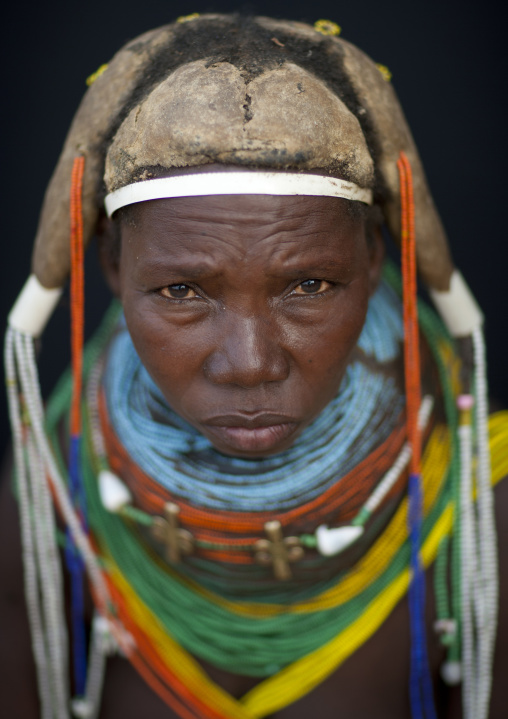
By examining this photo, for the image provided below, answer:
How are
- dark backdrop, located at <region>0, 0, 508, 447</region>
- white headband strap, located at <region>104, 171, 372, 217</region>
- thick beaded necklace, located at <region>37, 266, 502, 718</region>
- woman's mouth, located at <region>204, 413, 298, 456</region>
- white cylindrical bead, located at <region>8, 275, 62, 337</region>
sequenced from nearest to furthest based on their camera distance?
white headband strap, located at <region>104, 171, 372, 217</region> → woman's mouth, located at <region>204, 413, 298, 456</region> → white cylindrical bead, located at <region>8, 275, 62, 337</region> → thick beaded necklace, located at <region>37, 266, 502, 718</region> → dark backdrop, located at <region>0, 0, 508, 447</region>

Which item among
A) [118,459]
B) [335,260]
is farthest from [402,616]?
[335,260]

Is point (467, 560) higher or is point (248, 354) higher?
point (248, 354)

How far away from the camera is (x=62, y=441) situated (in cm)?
198

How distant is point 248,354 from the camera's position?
134 cm

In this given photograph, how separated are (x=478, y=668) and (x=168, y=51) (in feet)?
4.99

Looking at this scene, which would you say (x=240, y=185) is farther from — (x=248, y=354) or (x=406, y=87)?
(x=406, y=87)

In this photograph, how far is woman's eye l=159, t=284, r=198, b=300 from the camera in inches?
55.0

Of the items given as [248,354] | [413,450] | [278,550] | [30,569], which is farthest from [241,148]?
[30,569]

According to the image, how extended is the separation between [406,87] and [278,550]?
1752 millimetres

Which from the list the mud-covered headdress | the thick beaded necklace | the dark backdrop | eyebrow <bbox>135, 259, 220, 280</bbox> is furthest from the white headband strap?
the dark backdrop

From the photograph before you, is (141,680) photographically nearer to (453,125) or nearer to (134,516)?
(134,516)

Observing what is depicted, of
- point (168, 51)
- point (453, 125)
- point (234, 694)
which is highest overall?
point (168, 51)

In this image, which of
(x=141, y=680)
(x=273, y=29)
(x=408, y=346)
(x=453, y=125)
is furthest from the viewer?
(x=453, y=125)

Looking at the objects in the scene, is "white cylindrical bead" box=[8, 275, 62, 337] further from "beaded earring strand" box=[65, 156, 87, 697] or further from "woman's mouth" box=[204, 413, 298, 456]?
"woman's mouth" box=[204, 413, 298, 456]
